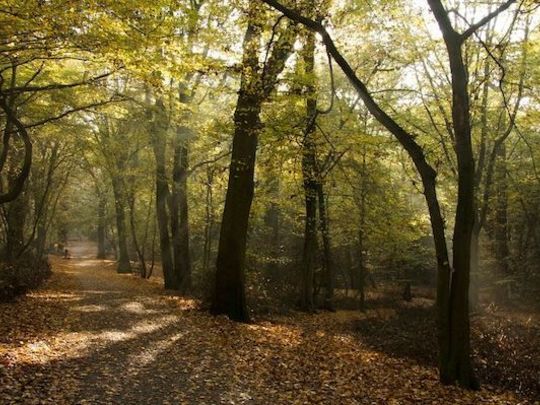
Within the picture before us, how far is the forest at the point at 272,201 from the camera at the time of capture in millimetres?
8133

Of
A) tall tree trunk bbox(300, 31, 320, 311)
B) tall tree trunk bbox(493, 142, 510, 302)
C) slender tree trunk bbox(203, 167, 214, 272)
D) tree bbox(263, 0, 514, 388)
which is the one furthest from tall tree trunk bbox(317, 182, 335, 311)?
tall tree trunk bbox(493, 142, 510, 302)

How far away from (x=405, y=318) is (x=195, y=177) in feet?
41.4

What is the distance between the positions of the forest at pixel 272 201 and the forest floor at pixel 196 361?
0.06 metres

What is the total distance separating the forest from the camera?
320 inches

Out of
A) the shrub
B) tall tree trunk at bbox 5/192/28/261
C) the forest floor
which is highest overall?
tall tree trunk at bbox 5/192/28/261

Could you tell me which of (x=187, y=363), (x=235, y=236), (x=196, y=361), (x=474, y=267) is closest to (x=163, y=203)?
(x=235, y=236)

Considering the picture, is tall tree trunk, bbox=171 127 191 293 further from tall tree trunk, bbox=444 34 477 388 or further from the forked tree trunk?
tall tree trunk, bbox=444 34 477 388

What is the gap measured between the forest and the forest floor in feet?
0.18

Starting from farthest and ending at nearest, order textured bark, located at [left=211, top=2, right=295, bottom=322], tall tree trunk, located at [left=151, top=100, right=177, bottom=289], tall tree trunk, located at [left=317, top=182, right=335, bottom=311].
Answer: tall tree trunk, located at [left=151, top=100, right=177, bottom=289]
tall tree trunk, located at [left=317, top=182, right=335, bottom=311]
textured bark, located at [left=211, top=2, right=295, bottom=322]

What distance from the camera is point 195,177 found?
24.6 m

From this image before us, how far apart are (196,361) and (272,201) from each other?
38.2ft

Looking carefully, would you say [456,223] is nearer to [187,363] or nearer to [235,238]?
[187,363]

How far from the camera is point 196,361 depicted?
8875 millimetres

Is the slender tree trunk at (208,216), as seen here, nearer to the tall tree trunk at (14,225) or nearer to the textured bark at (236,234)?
the tall tree trunk at (14,225)
